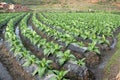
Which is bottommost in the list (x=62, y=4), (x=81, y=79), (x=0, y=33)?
(x=62, y=4)

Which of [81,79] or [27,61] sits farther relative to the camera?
[27,61]

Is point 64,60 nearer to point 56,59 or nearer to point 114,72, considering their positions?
point 56,59

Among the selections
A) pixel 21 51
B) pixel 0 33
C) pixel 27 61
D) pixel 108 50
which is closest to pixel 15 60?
pixel 21 51

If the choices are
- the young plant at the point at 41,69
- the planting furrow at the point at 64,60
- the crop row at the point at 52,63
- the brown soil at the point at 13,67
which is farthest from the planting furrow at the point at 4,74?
the planting furrow at the point at 64,60

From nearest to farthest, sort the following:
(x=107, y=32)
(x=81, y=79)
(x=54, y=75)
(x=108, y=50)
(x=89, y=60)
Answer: (x=54, y=75), (x=81, y=79), (x=89, y=60), (x=108, y=50), (x=107, y=32)

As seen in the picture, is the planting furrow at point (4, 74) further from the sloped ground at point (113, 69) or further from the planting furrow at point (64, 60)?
the sloped ground at point (113, 69)

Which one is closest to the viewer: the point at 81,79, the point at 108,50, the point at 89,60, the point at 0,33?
the point at 81,79

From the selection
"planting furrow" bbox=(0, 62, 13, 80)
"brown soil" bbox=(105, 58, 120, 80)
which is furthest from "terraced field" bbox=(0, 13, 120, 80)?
"brown soil" bbox=(105, 58, 120, 80)

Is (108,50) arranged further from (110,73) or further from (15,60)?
(15,60)

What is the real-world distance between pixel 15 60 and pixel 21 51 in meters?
0.60

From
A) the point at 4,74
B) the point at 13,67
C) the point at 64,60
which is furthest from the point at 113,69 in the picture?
the point at 4,74

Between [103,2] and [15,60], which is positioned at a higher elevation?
[15,60]

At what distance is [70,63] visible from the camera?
11898 millimetres

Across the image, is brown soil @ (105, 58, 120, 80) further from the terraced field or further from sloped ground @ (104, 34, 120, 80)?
the terraced field
